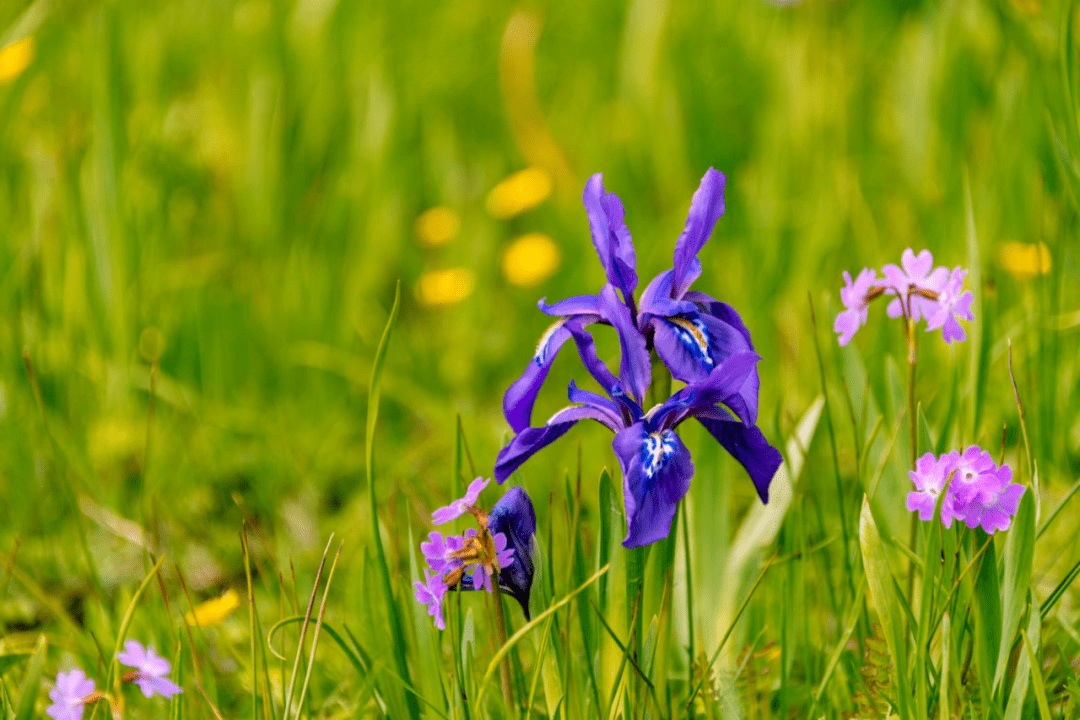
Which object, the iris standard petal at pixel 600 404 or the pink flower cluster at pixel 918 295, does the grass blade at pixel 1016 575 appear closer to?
the pink flower cluster at pixel 918 295

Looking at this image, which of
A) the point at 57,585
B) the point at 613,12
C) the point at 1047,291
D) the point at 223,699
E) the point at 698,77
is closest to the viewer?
the point at 223,699

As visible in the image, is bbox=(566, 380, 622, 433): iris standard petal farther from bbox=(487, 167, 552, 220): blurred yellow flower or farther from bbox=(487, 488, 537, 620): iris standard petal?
bbox=(487, 167, 552, 220): blurred yellow flower

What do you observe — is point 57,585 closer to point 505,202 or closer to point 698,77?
point 505,202

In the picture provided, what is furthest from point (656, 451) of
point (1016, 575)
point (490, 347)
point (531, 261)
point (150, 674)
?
point (531, 261)

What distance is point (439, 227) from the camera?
141 inches

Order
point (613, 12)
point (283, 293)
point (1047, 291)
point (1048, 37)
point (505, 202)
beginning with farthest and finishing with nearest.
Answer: point (613, 12)
point (505, 202)
point (283, 293)
point (1048, 37)
point (1047, 291)

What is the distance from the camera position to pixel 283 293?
3100 millimetres

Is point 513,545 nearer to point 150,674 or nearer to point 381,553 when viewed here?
point 381,553

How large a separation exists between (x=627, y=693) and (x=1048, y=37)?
2579 mm

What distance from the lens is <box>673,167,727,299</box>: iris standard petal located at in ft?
4.05

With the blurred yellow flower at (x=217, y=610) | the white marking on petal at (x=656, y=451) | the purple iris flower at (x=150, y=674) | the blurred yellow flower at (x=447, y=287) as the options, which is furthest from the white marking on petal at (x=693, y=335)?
the blurred yellow flower at (x=447, y=287)

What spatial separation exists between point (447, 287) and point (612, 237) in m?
2.03

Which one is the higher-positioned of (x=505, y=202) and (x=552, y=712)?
(x=505, y=202)

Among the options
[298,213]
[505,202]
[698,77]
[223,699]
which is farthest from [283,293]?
[698,77]
